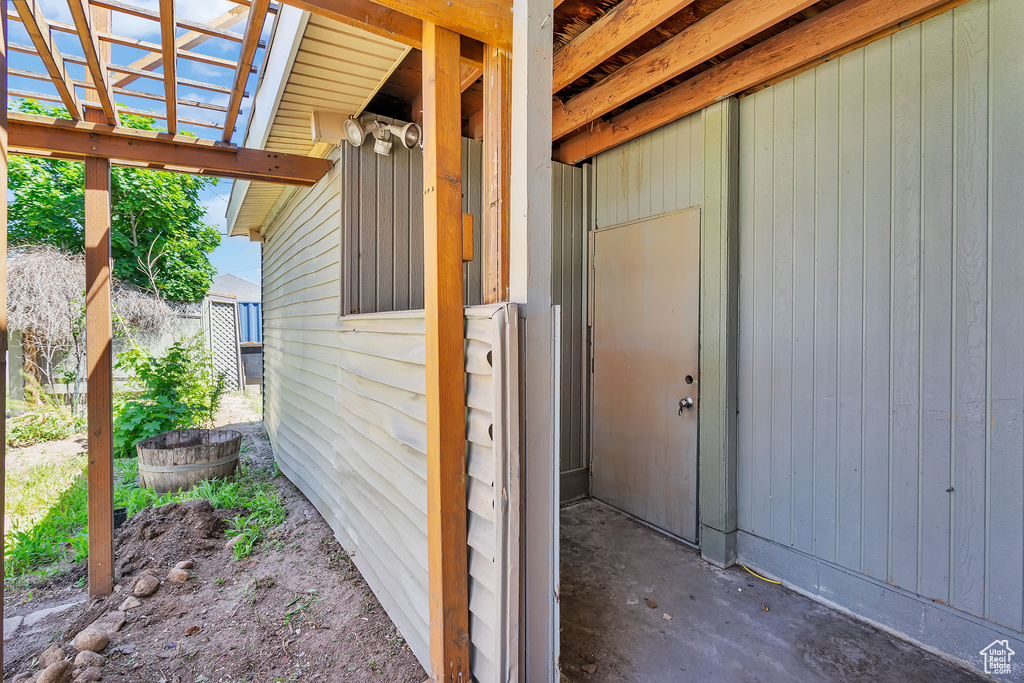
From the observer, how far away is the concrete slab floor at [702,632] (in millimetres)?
1865

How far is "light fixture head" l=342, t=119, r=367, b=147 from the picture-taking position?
8.87ft

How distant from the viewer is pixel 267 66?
102 inches

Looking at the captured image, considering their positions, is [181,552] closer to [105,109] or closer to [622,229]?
[105,109]

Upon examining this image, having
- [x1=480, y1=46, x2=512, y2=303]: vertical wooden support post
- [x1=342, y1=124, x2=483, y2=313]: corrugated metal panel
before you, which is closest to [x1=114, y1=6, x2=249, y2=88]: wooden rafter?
[x1=342, y1=124, x2=483, y2=313]: corrugated metal panel

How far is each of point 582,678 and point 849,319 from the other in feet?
6.58

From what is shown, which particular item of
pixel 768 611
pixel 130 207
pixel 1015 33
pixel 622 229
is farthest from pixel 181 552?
pixel 130 207

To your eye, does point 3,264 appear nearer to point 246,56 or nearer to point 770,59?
point 246,56

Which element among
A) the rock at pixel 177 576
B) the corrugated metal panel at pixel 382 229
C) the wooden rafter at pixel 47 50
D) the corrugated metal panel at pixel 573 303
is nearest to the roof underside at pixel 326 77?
the corrugated metal panel at pixel 382 229

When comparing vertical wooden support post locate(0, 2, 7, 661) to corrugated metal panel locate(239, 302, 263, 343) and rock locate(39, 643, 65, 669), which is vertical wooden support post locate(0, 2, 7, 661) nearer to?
rock locate(39, 643, 65, 669)

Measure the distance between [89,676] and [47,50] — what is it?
2548 millimetres

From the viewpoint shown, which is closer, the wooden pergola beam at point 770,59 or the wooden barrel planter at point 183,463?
the wooden pergola beam at point 770,59

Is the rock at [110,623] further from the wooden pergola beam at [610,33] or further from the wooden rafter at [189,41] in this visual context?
the wooden pergola beam at [610,33]

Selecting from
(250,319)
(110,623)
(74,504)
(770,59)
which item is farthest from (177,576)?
(250,319)

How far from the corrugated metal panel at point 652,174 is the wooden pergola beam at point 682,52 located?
1.48 feet
